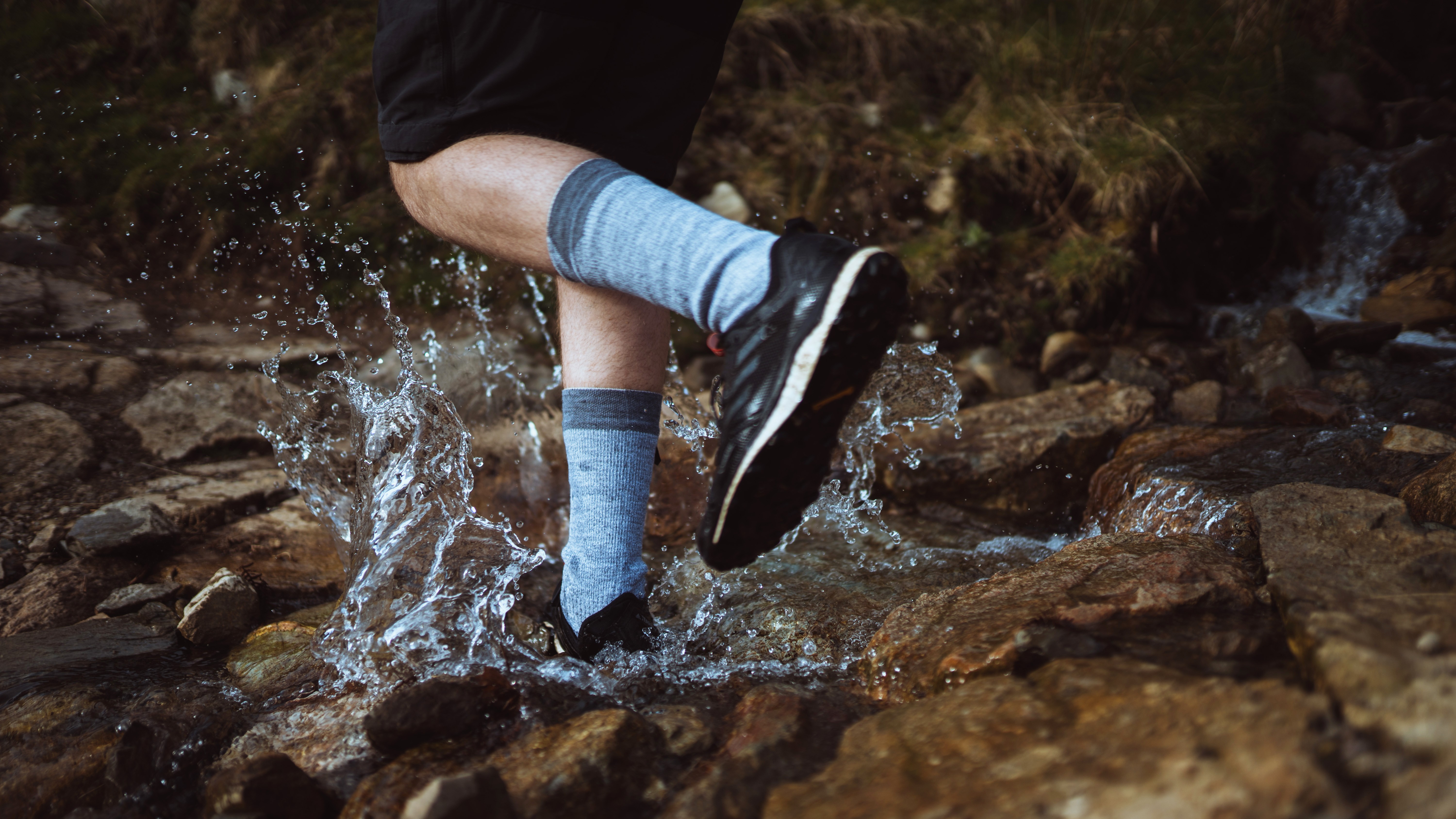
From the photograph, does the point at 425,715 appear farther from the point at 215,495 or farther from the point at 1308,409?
the point at 1308,409

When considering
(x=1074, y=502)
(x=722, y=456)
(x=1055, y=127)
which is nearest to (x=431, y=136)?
(x=722, y=456)

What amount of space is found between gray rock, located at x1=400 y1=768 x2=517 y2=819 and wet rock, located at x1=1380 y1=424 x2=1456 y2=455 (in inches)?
92.7

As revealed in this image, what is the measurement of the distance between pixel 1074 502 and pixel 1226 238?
218cm

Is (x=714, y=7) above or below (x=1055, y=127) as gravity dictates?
above

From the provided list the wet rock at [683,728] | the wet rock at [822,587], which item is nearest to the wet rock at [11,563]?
the wet rock at [822,587]

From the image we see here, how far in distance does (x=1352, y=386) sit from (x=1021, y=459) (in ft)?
4.25

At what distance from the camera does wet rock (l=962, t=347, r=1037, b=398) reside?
3.36 m

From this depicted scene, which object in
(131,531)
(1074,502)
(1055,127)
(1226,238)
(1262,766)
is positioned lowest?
(1074,502)

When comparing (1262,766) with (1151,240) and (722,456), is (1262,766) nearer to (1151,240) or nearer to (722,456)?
(722,456)

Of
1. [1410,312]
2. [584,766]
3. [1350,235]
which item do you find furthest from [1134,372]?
[584,766]

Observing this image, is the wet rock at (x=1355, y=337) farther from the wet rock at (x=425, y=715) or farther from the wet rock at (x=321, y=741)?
the wet rock at (x=321, y=741)

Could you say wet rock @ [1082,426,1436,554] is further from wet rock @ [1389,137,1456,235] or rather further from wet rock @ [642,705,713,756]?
wet rock @ [1389,137,1456,235]

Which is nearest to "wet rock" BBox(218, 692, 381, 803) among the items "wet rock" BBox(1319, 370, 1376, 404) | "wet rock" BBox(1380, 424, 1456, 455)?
"wet rock" BBox(1380, 424, 1456, 455)

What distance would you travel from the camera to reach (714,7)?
4.92ft
